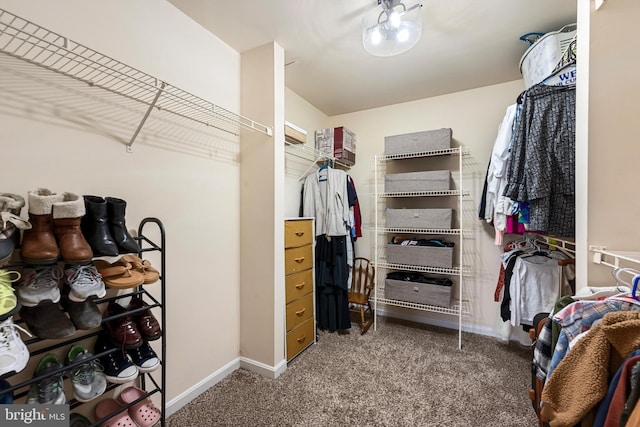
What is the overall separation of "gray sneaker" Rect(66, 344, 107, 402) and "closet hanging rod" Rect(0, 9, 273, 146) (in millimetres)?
999

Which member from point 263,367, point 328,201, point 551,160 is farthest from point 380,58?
point 263,367

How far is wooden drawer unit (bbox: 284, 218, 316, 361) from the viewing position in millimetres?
2102

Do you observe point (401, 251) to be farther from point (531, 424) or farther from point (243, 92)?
point (243, 92)

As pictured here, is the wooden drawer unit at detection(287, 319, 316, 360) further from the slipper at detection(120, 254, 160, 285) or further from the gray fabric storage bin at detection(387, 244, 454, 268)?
the slipper at detection(120, 254, 160, 285)

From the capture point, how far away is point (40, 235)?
91cm

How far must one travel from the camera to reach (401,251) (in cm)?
255

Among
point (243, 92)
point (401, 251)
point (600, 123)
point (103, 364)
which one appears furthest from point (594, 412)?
point (243, 92)

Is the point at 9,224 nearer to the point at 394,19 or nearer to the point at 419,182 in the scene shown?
the point at 394,19

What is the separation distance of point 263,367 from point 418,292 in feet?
4.77

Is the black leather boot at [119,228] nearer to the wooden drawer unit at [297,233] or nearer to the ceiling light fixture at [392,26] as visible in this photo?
the wooden drawer unit at [297,233]

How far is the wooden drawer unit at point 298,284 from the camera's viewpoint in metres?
2.12

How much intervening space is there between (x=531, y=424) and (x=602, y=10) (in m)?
1.98

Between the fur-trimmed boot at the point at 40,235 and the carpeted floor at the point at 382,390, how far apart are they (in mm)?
1166

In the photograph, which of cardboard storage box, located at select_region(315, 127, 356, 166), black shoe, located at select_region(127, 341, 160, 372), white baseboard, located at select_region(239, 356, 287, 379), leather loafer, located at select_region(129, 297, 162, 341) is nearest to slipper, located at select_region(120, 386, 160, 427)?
black shoe, located at select_region(127, 341, 160, 372)
